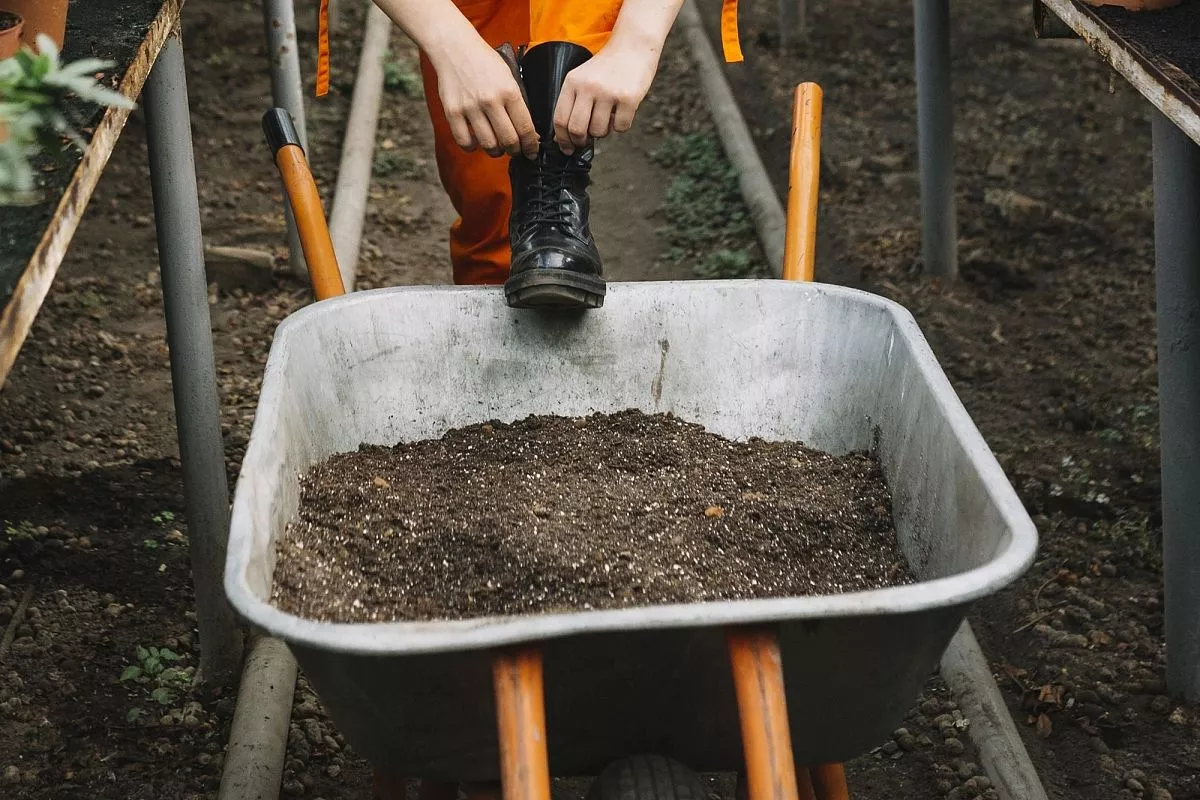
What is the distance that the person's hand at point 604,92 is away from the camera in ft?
5.51

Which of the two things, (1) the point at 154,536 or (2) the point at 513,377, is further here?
(1) the point at 154,536

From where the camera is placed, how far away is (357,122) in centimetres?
466

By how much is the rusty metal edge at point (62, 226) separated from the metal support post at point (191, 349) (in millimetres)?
235

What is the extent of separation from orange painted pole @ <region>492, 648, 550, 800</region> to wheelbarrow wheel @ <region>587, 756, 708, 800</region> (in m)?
0.17

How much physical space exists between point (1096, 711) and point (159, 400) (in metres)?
2.19

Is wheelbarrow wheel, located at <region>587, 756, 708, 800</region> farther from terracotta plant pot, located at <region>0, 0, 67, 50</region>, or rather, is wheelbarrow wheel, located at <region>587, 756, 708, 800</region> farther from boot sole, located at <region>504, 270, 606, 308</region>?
terracotta plant pot, located at <region>0, 0, 67, 50</region>

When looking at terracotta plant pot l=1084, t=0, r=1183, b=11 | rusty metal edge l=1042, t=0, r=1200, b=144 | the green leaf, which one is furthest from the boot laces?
the green leaf

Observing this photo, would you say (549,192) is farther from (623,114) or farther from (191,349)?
(191,349)

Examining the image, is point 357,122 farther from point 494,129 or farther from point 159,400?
point 494,129

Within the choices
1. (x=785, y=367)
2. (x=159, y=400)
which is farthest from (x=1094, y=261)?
(x=159, y=400)

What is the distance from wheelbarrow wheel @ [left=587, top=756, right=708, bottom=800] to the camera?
4.11 ft

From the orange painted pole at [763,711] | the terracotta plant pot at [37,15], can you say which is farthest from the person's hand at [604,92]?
the orange painted pole at [763,711]

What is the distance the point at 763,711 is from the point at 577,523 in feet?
1.69

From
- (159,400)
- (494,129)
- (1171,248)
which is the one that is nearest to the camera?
(494,129)
